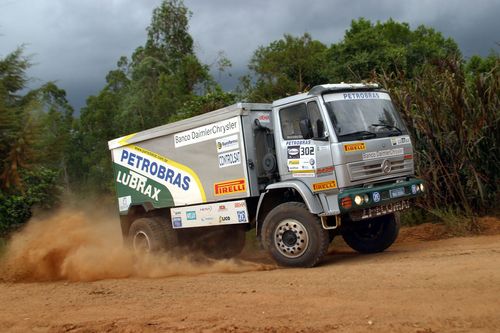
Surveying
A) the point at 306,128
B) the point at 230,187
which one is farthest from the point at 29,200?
the point at 306,128

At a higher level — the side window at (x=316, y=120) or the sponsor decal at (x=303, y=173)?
the side window at (x=316, y=120)

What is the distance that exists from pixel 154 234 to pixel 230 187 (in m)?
2.12

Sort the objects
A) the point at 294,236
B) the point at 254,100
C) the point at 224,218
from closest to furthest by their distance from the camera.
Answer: the point at 294,236 < the point at 224,218 < the point at 254,100

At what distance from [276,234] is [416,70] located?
537 cm

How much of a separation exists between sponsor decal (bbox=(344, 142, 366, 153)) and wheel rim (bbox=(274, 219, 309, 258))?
4.22ft

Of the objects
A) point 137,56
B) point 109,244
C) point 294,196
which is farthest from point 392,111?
point 137,56

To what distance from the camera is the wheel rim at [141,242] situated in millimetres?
10805

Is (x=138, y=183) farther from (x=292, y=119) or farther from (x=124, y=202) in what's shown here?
(x=292, y=119)

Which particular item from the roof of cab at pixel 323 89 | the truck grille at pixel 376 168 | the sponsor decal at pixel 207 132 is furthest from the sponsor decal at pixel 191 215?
the truck grille at pixel 376 168

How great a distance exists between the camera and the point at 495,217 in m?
11.0

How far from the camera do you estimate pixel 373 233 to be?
385 inches

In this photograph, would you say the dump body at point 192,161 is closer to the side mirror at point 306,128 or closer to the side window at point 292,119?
the side window at point 292,119

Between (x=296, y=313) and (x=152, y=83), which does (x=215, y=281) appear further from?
(x=152, y=83)

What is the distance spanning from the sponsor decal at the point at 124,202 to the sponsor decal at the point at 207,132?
1821mm
